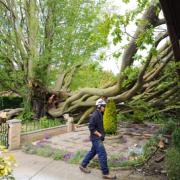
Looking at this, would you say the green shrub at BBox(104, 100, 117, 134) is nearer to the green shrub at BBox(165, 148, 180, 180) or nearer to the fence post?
the fence post

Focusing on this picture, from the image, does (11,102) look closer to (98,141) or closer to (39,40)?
(39,40)

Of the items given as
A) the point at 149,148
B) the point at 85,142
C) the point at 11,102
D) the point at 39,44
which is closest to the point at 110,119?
the point at 85,142

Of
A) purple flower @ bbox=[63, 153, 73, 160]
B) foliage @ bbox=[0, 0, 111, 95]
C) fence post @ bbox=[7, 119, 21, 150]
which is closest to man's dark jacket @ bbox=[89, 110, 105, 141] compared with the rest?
purple flower @ bbox=[63, 153, 73, 160]

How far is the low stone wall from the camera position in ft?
37.9

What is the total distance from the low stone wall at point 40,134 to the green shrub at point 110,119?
2.17 meters

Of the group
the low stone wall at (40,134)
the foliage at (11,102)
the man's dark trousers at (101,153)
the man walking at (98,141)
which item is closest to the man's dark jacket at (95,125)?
the man walking at (98,141)

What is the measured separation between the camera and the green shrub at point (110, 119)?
13469 millimetres

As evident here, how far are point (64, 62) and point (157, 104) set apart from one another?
7699mm

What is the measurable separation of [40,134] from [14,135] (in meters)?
1.83

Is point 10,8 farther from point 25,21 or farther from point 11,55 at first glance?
point 11,55

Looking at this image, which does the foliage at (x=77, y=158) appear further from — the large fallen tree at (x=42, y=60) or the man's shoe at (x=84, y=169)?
the large fallen tree at (x=42, y=60)

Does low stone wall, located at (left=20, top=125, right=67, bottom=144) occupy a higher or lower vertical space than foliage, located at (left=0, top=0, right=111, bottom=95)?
lower

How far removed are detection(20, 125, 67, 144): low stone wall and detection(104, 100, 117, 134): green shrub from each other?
2170mm

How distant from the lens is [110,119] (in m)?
13.7
